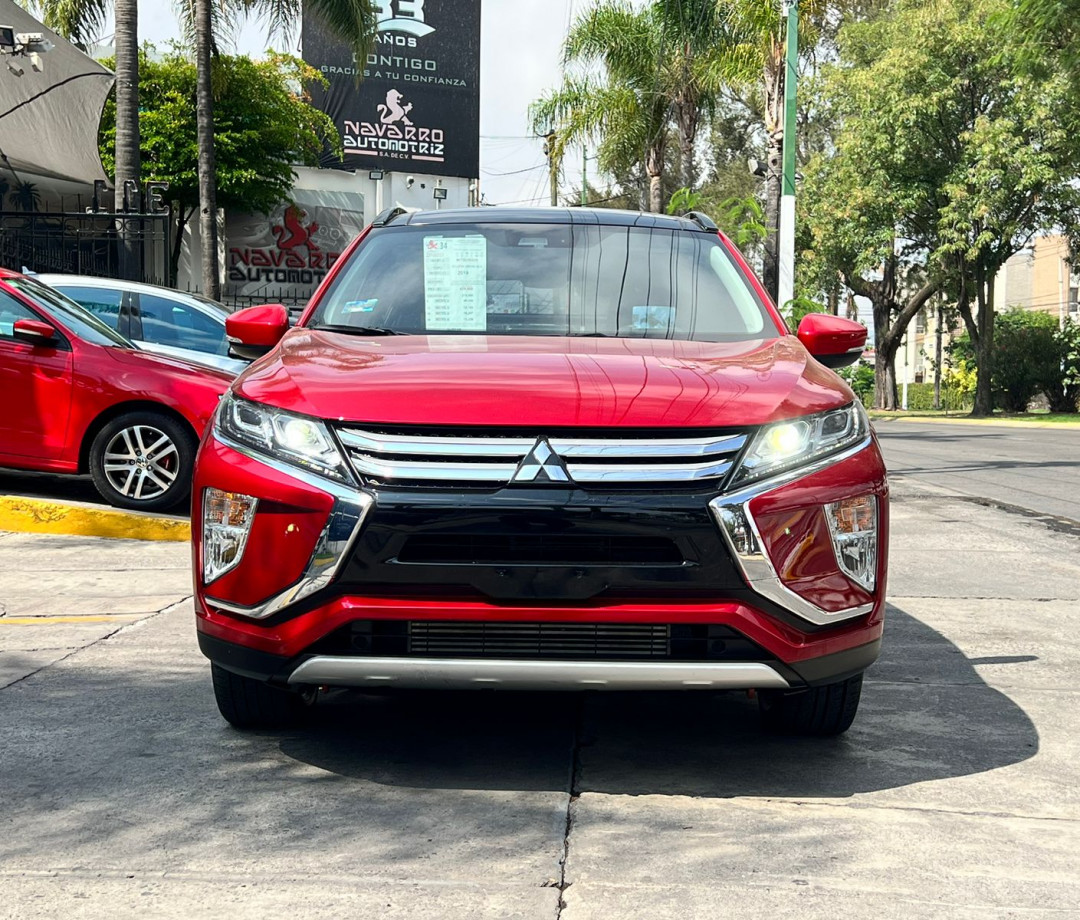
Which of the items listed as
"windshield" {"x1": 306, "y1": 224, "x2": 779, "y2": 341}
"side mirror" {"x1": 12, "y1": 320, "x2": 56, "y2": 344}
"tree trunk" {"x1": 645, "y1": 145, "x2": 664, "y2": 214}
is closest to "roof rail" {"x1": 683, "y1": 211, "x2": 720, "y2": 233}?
"windshield" {"x1": 306, "y1": 224, "x2": 779, "y2": 341}

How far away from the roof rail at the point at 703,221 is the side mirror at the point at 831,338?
26.6 inches

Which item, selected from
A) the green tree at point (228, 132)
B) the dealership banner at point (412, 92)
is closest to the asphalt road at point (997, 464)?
the green tree at point (228, 132)

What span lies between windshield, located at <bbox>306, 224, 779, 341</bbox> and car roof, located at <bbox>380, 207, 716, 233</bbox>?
0.16 feet

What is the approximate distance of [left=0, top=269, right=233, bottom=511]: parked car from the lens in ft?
30.6

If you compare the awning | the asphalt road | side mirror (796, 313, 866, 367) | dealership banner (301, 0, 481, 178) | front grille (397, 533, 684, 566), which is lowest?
the asphalt road

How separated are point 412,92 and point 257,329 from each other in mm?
47572

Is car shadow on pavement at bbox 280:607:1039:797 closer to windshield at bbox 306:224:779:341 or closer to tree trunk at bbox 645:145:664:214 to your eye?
windshield at bbox 306:224:779:341

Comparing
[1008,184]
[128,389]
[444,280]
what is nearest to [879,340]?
[1008,184]

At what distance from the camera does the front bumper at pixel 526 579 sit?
357 cm

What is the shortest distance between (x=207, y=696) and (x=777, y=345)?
234 centimetres

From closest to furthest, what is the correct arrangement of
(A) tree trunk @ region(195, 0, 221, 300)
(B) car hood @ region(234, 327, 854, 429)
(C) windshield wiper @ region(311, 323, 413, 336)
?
(B) car hood @ region(234, 327, 854, 429) < (C) windshield wiper @ region(311, 323, 413, 336) < (A) tree trunk @ region(195, 0, 221, 300)

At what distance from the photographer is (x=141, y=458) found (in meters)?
9.37

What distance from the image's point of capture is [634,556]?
11.8 feet

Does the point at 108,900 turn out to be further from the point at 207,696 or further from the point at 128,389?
the point at 128,389
